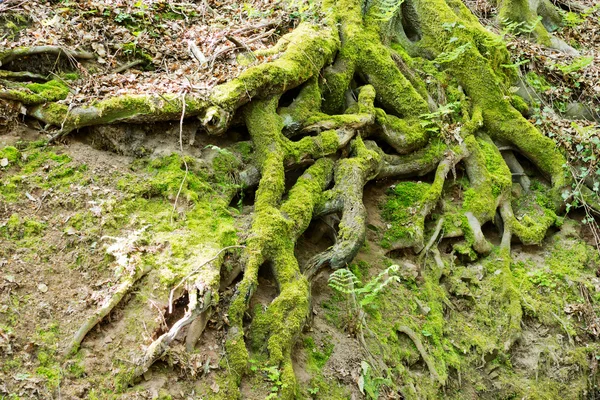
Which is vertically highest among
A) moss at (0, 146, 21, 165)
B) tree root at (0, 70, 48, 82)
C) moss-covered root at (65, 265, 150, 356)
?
tree root at (0, 70, 48, 82)

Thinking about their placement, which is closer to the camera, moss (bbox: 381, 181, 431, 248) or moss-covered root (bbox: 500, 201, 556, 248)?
moss (bbox: 381, 181, 431, 248)

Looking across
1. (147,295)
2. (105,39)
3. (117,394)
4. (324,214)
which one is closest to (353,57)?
(324,214)

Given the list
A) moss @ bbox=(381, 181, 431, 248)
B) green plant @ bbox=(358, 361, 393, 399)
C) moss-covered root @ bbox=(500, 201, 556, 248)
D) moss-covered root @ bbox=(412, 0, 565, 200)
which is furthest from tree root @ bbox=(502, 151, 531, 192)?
green plant @ bbox=(358, 361, 393, 399)

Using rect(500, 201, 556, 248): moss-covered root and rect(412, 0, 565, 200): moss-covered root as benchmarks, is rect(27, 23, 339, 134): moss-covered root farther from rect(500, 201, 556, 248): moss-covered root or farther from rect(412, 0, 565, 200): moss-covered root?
rect(500, 201, 556, 248): moss-covered root

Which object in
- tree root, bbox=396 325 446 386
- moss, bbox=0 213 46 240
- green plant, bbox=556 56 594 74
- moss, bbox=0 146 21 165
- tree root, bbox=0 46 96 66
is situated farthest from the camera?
green plant, bbox=556 56 594 74

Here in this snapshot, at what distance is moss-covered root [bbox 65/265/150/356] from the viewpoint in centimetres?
360

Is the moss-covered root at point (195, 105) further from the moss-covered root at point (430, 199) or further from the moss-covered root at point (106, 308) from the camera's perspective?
the moss-covered root at point (430, 199)

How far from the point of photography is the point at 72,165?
16.3ft

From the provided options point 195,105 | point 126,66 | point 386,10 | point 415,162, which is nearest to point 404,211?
point 415,162

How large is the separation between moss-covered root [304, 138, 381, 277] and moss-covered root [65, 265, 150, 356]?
1.61 metres

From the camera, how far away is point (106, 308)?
379cm

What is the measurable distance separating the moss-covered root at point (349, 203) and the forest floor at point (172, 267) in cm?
37

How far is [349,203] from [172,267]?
82.2 inches

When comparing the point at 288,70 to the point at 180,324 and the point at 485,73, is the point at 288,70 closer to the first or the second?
the point at 180,324
